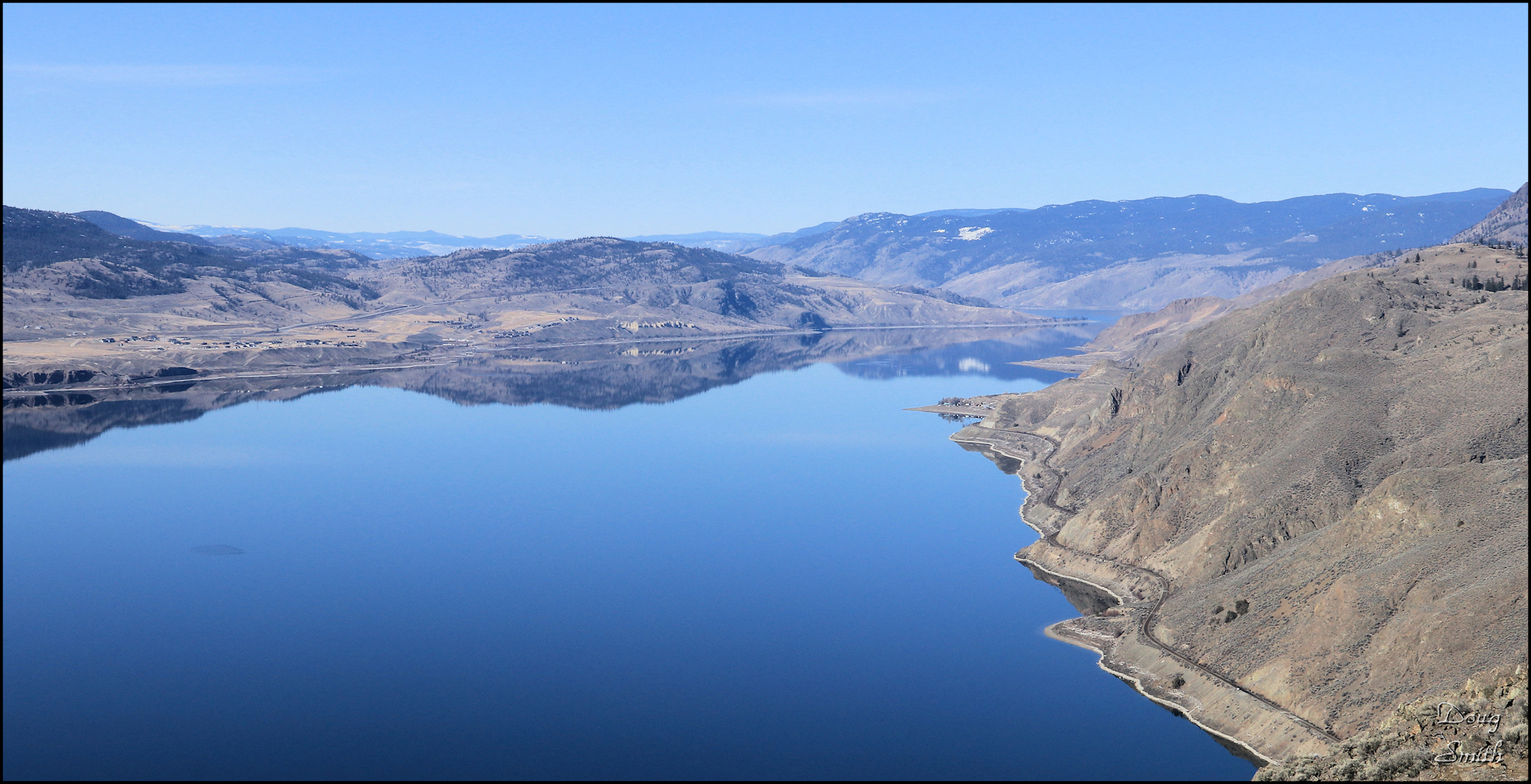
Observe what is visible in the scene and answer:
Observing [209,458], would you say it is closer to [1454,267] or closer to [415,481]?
[415,481]

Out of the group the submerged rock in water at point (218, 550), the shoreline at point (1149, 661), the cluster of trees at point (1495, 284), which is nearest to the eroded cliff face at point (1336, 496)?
the shoreline at point (1149, 661)

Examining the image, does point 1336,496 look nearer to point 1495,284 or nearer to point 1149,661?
point 1149,661

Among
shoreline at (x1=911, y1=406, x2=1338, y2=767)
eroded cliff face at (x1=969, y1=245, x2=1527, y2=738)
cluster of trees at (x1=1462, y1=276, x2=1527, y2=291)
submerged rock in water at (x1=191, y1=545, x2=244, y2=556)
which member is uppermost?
cluster of trees at (x1=1462, y1=276, x2=1527, y2=291)

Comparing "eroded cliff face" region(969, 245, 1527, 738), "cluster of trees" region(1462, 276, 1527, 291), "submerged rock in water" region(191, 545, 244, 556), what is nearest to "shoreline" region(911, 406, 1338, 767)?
"eroded cliff face" region(969, 245, 1527, 738)

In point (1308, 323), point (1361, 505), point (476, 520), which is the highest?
point (1308, 323)

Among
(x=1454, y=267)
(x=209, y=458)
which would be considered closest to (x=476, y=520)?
(x=209, y=458)

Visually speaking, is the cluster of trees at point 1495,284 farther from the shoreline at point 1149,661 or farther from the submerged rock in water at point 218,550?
the submerged rock in water at point 218,550

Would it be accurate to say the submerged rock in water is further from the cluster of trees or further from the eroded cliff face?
the cluster of trees
